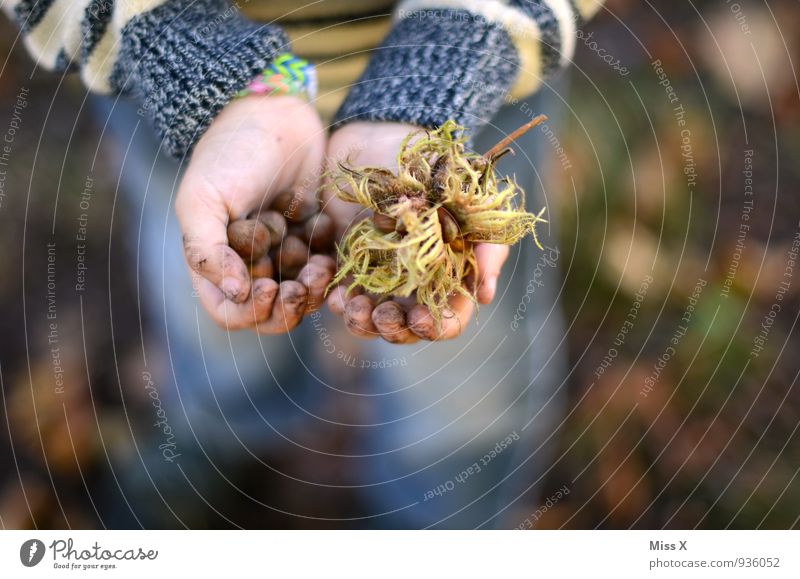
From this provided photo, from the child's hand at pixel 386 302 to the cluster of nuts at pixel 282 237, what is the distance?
0.02 m

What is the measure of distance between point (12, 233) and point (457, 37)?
417mm

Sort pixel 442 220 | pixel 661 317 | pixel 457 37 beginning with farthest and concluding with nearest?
pixel 661 317 < pixel 457 37 < pixel 442 220

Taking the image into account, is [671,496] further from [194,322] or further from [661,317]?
[194,322]

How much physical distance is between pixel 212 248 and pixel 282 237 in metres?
0.06

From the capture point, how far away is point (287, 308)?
21.5 inches

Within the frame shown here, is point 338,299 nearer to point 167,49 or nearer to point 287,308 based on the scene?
point 287,308

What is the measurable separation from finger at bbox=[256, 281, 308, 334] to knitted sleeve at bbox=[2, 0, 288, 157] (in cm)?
15

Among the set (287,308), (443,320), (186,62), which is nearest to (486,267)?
(443,320)

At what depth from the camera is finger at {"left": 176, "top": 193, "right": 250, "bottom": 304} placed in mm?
515

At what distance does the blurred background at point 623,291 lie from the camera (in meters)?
0.62

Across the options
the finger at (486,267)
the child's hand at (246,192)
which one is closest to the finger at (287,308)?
the child's hand at (246,192)
